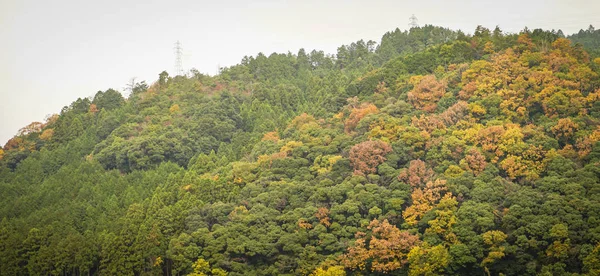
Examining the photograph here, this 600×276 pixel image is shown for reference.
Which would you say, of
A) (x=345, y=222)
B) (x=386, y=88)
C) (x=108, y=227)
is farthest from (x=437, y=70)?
(x=108, y=227)

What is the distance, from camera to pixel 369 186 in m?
43.2

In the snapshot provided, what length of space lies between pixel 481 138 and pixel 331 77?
96.3 ft

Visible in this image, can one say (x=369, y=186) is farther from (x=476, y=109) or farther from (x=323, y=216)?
(x=476, y=109)

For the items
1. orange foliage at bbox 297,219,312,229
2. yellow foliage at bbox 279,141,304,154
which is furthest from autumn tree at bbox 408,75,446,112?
orange foliage at bbox 297,219,312,229

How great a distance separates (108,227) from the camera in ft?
151

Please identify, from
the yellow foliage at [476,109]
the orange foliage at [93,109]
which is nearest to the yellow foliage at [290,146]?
the yellow foliage at [476,109]

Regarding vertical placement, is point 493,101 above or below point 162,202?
above

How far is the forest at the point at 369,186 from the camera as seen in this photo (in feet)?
126

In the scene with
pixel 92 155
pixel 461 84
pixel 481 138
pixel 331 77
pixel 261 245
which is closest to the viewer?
pixel 261 245

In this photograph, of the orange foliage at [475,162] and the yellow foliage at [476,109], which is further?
the yellow foliage at [476,109]

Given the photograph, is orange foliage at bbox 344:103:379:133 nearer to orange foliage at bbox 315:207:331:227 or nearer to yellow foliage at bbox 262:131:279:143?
yellow foliage at bbox 262:131:279:143

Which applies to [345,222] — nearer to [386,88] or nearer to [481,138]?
[481,138]

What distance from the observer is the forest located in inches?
1508

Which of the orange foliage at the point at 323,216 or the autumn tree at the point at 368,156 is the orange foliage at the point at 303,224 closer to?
the orange foliage at the point at 323,216
